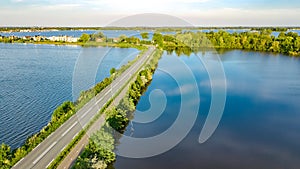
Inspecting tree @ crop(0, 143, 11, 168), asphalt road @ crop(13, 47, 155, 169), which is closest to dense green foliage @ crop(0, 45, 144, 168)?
tree @ crop(0, 143, 11, 168)

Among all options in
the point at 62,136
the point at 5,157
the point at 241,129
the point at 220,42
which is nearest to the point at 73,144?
the point at 62,136

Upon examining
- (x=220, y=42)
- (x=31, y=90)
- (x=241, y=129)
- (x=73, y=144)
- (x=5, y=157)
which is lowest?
(x=241, y=129)

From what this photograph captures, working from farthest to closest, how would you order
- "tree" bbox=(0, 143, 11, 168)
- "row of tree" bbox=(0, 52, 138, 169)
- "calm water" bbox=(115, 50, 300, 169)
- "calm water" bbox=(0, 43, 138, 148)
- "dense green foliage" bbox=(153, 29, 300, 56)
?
"dense green foliage" bbox=(153, 29, 300, 56), "calm water" bbox=(0, 43, 138, 148), "calm water" bbox=(115, 50, 300, 169), "row of tree" bbox=(0, 52, 138, 169), "tree" bbox=(0, 143, 11, 168)

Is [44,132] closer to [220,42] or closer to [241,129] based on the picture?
[241,129]

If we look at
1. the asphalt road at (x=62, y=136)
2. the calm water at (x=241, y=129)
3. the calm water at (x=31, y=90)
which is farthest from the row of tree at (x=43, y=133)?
the calm water at (x=241, y=129)

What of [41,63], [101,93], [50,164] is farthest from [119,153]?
[41,63]

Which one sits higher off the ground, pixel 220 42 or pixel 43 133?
pixel 220 42

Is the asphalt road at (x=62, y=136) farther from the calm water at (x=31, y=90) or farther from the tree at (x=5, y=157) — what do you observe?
the calm water at (x=31, y=90)

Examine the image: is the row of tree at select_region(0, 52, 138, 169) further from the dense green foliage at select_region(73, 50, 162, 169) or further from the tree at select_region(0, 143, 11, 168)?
the dense green foliage at select_region(73, 50, 162, 169)
